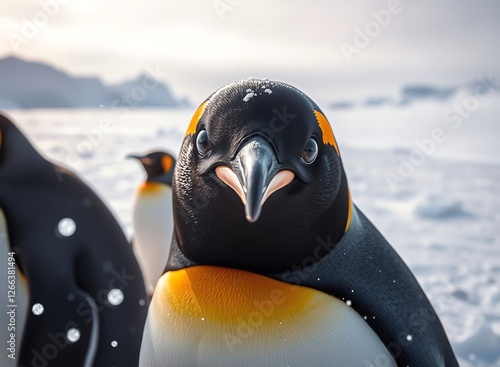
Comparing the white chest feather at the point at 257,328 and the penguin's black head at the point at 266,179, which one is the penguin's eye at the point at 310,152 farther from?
the white chest feather at the point at 257,328

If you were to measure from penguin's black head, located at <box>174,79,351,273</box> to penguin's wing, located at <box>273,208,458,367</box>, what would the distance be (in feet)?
0.09

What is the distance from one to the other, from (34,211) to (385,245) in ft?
2.95

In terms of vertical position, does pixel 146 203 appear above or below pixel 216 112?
below

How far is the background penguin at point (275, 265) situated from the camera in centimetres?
79

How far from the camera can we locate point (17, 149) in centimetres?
144

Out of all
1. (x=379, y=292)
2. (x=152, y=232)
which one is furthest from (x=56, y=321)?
(x=152, y=232)

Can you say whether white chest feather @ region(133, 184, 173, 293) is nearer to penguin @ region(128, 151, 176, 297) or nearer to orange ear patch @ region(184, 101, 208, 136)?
penguin @ region(128, 151, 176, 297)

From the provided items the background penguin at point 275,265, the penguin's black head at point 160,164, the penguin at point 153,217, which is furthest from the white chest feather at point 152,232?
the background penguin at point 275,265

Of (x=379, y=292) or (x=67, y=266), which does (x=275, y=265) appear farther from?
(x=67, y=266)

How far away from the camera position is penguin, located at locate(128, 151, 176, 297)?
2.95 metres

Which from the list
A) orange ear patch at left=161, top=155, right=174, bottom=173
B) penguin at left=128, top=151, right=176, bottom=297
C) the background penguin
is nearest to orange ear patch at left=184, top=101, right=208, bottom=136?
the background penguin

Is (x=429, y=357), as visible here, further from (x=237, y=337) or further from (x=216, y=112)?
(x=216, y=112)

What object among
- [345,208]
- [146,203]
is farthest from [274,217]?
[146,203]

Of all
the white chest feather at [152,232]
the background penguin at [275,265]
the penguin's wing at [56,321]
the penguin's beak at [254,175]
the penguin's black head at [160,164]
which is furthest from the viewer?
the penguin's black head at [160,164]
